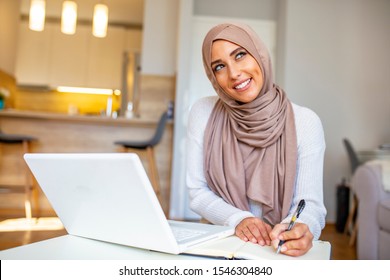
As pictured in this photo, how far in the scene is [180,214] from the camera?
11.7ft

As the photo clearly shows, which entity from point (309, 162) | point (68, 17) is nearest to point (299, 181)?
point (309, 162)

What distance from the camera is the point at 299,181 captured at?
927 mm

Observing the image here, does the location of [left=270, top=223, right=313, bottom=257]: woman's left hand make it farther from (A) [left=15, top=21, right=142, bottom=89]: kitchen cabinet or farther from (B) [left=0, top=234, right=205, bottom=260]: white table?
(A) [left=15, top=21, right=142, bottom=89]: kitchen cabinet

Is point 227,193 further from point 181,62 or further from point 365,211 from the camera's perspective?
point 181,62

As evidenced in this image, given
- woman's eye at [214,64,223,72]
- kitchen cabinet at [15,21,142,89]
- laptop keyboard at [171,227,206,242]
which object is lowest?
→ laptop keyboard at [171,227,206,242]

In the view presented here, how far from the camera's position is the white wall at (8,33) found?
4.52 metres

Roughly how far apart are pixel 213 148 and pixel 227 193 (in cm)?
12

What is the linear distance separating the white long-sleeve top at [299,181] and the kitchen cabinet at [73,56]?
465cm

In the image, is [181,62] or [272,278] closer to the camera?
[272,278]

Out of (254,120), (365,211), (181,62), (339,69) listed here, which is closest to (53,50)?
(181,62)

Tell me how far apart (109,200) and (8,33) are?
16.3 ft

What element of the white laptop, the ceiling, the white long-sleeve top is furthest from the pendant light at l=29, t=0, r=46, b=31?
the white laptop

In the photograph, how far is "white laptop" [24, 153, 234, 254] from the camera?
0.46 meters

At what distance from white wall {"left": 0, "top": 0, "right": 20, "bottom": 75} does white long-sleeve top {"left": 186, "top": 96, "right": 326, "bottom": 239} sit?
169 inches
